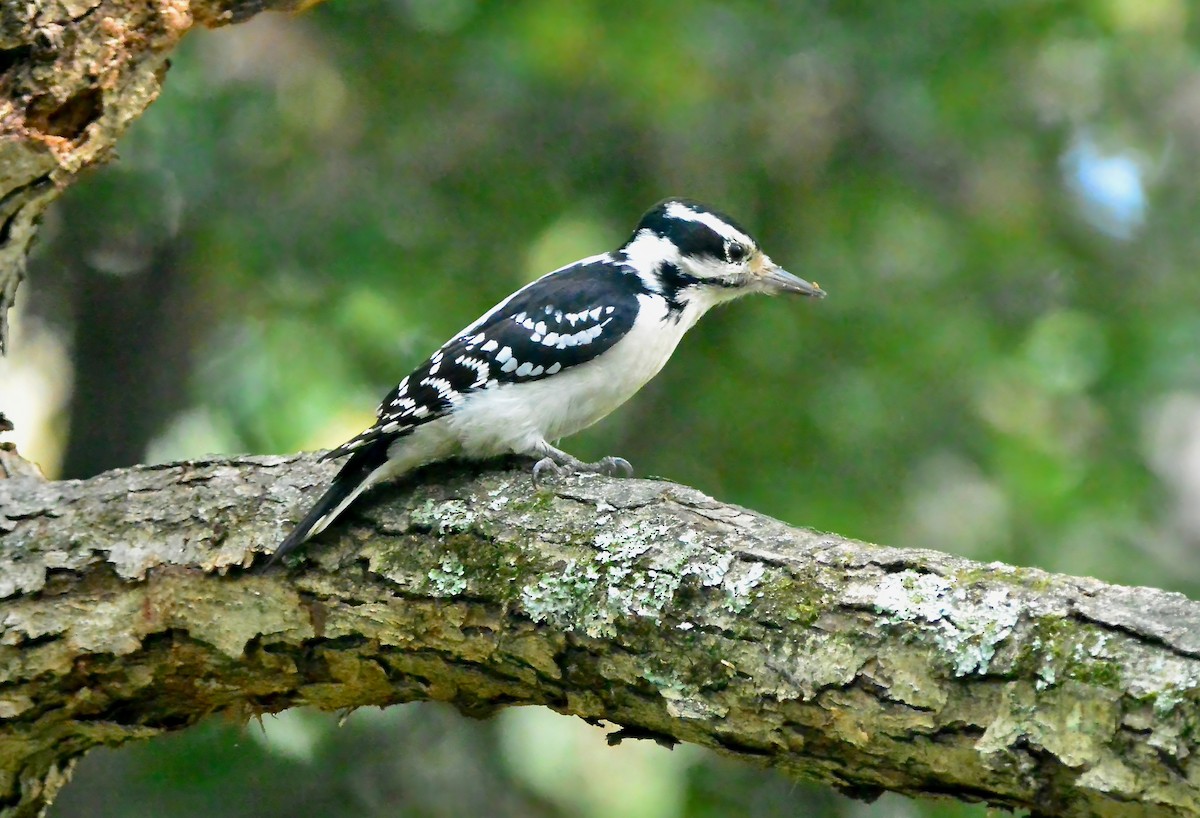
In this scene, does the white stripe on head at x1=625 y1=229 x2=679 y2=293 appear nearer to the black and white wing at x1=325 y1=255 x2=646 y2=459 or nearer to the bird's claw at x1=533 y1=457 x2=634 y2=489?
the black and white wing at x1=325 y1=255 x2=646 y2=459

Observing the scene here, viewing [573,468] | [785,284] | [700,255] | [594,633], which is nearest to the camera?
[594,633]

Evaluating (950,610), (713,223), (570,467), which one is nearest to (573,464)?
(570,467)

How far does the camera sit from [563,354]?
3777 mm

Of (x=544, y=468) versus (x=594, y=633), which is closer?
(x=594, y=633)

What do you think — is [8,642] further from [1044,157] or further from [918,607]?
[1044,157]

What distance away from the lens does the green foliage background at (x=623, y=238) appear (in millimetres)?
5688

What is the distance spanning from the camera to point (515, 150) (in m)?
6.22

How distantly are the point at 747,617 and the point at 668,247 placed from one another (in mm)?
1974

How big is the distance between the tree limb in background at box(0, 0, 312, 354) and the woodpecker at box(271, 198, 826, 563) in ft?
3.54

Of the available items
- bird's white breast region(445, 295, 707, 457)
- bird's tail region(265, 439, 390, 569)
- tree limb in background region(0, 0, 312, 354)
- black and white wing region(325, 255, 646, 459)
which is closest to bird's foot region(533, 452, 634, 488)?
bird's white breast region(445, 295, 707, 457)

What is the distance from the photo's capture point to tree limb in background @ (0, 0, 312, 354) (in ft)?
11.1

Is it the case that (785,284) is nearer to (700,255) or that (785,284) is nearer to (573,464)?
(700,255)

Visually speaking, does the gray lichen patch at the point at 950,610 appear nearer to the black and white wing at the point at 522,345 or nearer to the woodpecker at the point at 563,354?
the woodpecker at the point at 563,354

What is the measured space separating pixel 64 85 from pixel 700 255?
1.96 meters
